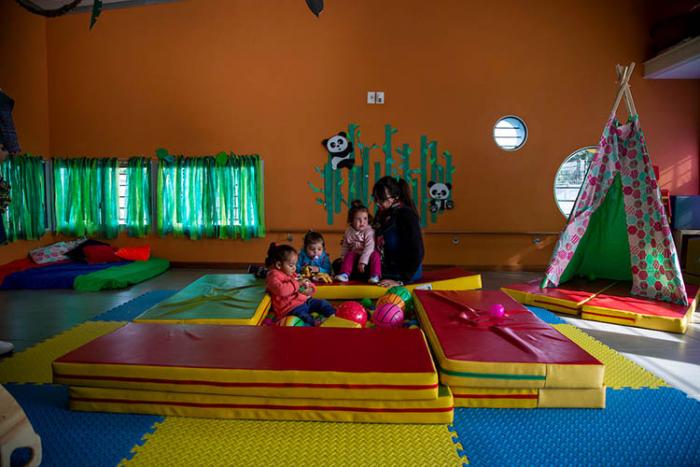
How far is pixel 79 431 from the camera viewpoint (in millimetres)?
2133

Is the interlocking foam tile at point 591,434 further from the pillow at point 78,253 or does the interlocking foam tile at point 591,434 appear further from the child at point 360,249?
the pillow at point 78,253

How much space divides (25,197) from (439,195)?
6.00 m

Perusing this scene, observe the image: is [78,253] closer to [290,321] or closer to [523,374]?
[290,321]

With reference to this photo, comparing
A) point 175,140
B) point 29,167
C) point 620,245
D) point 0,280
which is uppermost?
point 175,140

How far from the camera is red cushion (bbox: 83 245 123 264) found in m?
6.31

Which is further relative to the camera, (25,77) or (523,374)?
(25,77)

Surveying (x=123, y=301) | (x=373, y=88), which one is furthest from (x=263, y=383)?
(x=373, y=88)

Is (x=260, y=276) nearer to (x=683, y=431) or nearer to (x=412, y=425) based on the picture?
(x=412, y=425)

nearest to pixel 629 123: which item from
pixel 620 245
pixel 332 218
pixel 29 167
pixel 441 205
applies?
pixel 620 245

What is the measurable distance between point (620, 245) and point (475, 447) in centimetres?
423

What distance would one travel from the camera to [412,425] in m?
2.20

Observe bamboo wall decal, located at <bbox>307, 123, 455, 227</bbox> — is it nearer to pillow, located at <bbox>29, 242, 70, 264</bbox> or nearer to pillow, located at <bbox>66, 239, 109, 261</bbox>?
pillow, located at <bbox>66, 239, 109, 261</bbox>

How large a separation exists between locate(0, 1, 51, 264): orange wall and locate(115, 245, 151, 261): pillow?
1.40 meters

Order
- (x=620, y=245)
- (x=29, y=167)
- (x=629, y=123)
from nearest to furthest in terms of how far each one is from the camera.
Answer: (x=629, y=123)
(x=620, y=245)
(x=29, y=167)
